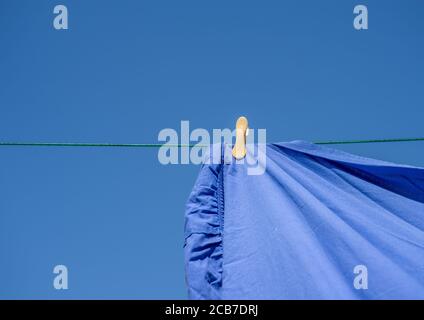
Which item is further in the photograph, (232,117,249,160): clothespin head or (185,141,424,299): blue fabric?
(232,117,249,160): clothespin head

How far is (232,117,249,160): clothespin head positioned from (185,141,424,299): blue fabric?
50mm

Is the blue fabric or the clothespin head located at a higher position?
the clothespin head

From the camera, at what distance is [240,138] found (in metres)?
2.00

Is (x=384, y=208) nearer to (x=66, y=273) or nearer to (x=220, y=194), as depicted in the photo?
(x=220, y=194)

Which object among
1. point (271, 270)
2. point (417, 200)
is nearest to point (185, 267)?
point (271, 270)

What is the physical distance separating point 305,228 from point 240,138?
1.66ft

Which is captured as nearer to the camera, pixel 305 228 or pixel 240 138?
pixel 305 228

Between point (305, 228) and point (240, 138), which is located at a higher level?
point (240, 138)

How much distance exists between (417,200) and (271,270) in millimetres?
700

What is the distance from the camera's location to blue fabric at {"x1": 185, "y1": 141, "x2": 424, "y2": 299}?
1.53 metres

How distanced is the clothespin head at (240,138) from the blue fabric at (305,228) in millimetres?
50

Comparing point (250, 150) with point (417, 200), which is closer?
point (417, 200)

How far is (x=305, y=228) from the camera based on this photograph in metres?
1.70

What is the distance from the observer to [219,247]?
168 cm
